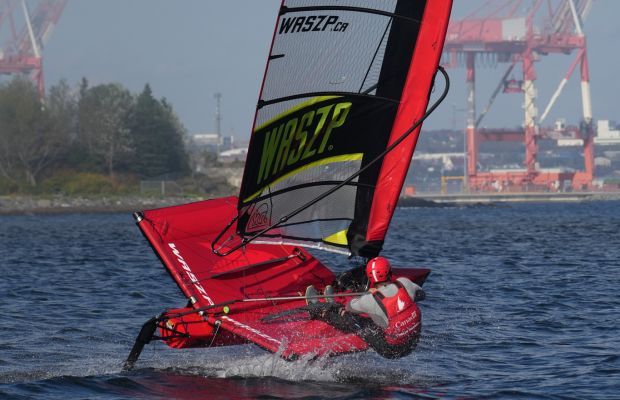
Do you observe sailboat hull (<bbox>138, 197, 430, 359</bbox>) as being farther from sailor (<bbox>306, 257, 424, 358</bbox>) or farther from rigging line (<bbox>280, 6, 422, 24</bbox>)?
rigging line (<bbox>280, 6, 422, 24</bbox>)

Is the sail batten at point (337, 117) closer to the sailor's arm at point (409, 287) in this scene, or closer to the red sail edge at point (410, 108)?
the red sail edge at point (410, 108)

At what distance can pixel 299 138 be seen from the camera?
1028cm

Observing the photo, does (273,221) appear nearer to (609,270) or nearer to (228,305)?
(228,305)

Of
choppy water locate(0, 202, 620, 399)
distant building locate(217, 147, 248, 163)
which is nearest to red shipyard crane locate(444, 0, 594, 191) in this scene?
distant building locate(217, 147, 248, 163)

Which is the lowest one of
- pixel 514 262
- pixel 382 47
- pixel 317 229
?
pixel 514 262

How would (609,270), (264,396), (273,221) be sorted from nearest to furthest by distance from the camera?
Result: 1. (264,396)
2. (273,221)
3. (609,270)

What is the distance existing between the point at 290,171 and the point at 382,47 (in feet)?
4.80

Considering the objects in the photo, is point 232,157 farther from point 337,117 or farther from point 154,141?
point 337,117

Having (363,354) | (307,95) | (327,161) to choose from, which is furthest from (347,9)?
(363,354)

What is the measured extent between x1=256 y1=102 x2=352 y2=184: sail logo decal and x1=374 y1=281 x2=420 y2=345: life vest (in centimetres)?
157

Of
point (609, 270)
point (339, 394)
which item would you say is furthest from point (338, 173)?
point (609, 270)

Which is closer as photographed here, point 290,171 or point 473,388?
point 473,388

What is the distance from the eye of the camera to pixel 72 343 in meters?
12.0

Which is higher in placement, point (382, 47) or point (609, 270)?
point (382, 47)
